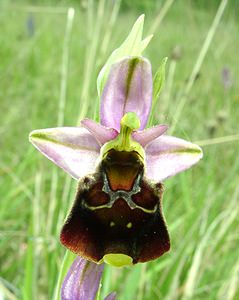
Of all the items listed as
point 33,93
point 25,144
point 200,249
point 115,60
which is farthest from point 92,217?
point 33,93

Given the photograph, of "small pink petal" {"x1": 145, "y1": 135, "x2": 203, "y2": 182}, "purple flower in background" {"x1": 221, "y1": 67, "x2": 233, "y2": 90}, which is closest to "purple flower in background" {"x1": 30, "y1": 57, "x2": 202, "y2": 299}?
"small pink petal" {"x1": 145, "y1": 135, "x2": 203, "y2": 182}

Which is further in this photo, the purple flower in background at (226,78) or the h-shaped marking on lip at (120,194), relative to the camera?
the purple flower in background at (226,78)

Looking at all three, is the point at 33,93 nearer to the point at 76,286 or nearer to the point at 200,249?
the point at 200,249

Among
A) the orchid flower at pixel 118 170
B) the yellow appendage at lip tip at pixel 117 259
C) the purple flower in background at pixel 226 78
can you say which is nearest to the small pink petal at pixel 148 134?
the orchid flower at pixel 118 170

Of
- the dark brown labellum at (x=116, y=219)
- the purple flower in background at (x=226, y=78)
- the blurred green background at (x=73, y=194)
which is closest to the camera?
the dark brown labellum at (x=116, y=219)

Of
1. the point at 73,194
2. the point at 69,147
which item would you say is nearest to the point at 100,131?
the point at 69,147

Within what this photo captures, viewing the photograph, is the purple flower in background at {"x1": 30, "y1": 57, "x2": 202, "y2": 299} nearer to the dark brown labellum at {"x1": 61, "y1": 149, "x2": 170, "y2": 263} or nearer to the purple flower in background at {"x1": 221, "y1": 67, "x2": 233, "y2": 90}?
the dark brown labellum at {"x1": 61, "y1": 149, "x2": 170, "y2": 263}

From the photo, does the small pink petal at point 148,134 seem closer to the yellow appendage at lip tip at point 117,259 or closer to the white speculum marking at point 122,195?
the white speculum marking at point 122,195
